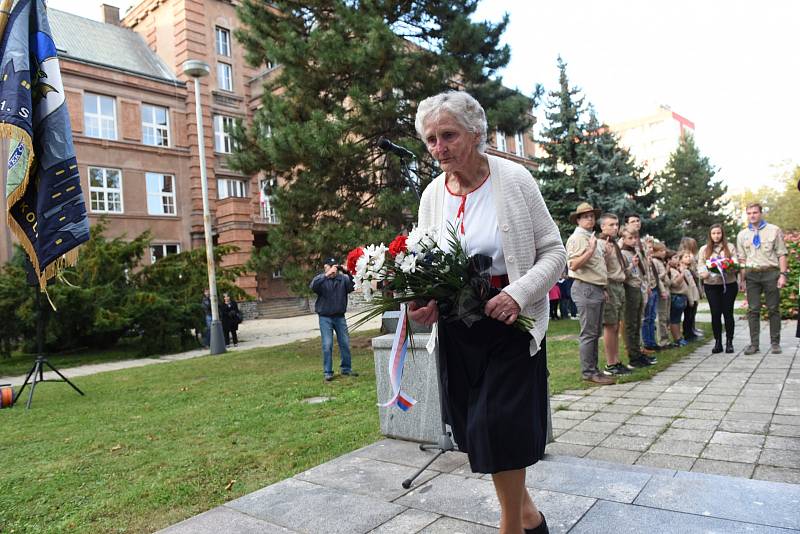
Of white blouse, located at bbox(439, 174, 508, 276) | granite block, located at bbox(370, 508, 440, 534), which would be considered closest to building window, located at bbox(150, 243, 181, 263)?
granite block, located at bbox(370, 508, 440, 534)

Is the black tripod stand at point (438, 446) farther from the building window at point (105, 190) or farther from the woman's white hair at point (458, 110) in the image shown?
the building window at point (105, 190)

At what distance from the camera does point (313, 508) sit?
10.2ft

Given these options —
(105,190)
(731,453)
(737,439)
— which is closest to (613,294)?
(737,439)

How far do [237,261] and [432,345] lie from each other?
27036 mm

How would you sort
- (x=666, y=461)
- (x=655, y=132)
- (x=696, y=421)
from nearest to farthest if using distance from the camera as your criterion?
(x=666, y=461) < (x=696, y=421) < (x=655, y=132)

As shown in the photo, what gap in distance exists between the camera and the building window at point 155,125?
2734 centimetres

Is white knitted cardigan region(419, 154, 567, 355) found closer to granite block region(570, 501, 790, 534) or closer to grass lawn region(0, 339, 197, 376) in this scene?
granite block region(570, 501, 790, 534)

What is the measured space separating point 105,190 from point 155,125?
4492 millimetres

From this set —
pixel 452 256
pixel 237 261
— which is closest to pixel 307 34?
pixel 452 256

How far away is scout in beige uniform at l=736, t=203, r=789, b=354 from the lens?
7.90 metres

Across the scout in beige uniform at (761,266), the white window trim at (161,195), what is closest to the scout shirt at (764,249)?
the scout in beige uniform at (761,266)

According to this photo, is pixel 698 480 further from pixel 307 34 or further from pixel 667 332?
pixel 307 34

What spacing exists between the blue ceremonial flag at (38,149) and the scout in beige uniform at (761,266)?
9.30 metres

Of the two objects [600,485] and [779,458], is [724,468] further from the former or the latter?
[600,485]
